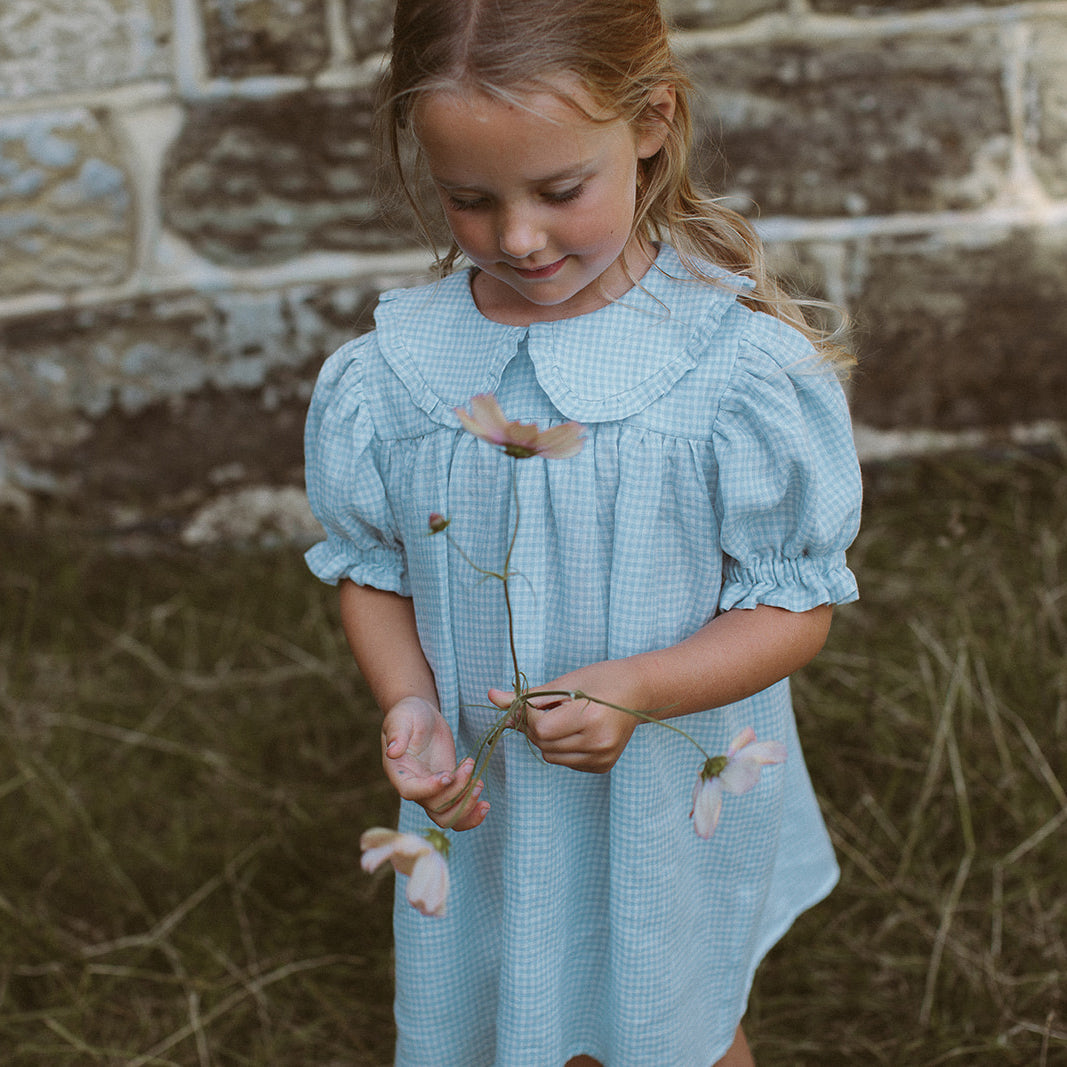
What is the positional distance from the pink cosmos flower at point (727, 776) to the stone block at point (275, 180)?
1647 millimetres

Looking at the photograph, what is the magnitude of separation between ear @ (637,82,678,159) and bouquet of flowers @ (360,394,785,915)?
33cm

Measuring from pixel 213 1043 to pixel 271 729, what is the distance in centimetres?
65

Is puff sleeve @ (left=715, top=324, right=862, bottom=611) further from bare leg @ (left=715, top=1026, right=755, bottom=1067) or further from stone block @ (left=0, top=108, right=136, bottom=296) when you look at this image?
stone block @ (left=0, top=108, right=136, bottom=296)

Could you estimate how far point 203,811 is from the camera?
199 centimetres

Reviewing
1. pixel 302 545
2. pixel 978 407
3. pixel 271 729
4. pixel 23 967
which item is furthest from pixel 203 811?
pixel 978 407

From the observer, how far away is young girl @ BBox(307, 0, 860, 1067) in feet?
3.14

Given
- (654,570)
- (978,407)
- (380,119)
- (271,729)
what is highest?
(380,119)

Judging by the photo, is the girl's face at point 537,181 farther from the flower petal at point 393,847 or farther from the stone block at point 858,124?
the stone block at point 858,124

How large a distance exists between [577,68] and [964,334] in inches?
71.0

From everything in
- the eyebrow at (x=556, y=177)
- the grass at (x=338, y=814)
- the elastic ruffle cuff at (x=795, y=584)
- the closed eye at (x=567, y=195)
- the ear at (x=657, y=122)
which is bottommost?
the grass at (x=338, y=814)

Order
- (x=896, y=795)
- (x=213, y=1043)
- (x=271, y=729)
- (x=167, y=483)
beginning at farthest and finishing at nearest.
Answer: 1. (x=167, y=483)
2. (x=271, y=729)
3. (x=896, y=795)
4. (x=213, y=1043)

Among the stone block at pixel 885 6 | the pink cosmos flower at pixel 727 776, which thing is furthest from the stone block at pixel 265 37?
the pink cosmos flower at pixel 727 776

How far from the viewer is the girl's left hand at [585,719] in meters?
0.96

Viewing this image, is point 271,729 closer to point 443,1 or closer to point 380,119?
point 380,119
